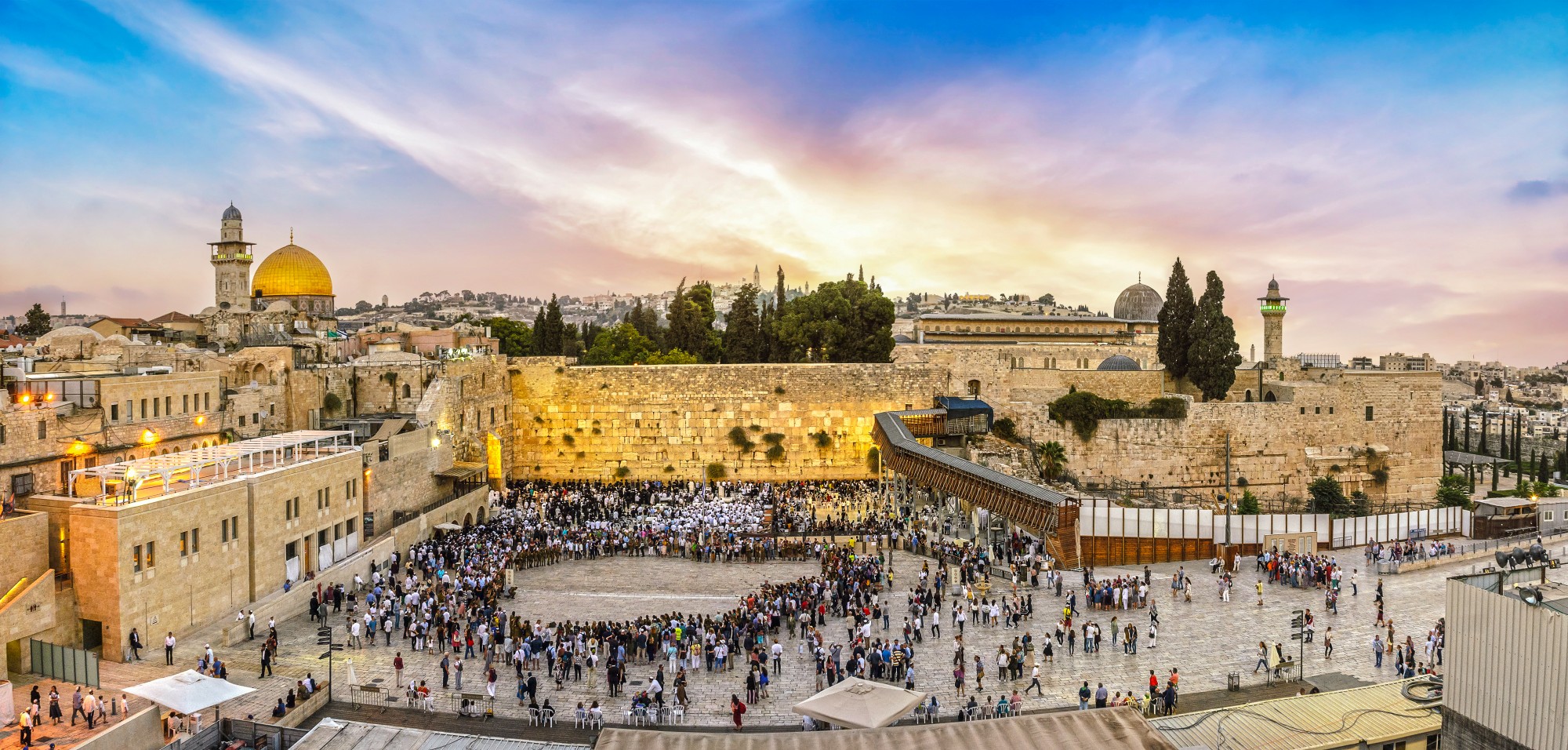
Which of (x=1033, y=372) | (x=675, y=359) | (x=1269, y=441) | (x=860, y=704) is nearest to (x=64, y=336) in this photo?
(x=675, y=359)

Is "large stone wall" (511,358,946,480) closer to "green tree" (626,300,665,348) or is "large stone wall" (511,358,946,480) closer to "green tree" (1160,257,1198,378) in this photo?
"green tree" (1160,257,1198,378)

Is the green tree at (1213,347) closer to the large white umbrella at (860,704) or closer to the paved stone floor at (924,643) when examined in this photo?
the paved stone floor at (924,643)

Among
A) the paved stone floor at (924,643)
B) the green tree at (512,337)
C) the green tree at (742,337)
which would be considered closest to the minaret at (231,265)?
the green tree at (512,337)

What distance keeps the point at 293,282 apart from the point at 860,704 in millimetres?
46870

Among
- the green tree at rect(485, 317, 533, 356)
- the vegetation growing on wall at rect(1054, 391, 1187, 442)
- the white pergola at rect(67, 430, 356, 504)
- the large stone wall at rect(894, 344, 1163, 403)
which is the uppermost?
the green tree at rect(485, 317, 533, 356)

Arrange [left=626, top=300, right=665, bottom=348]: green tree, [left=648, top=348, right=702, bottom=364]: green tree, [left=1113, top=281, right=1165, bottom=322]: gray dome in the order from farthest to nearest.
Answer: [left=626, top=300, right=665, bottom=348]: green tree < [left=1113, top=281, right=1165, bottom=322]: gray dome < [left=648, top=348, right=702, bottom=364]: green tree

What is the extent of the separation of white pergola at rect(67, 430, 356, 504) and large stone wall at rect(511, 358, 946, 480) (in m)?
13.7

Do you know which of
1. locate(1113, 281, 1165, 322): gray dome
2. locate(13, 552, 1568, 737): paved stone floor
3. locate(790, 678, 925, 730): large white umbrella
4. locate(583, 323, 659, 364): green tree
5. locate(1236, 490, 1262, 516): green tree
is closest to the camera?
locate(790, 678, 925, 730): large white umbrella

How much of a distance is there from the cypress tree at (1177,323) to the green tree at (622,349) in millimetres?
23222

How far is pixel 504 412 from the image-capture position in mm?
36969

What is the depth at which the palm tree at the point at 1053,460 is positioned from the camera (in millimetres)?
34688

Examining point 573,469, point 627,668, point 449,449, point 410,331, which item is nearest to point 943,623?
point 627,668

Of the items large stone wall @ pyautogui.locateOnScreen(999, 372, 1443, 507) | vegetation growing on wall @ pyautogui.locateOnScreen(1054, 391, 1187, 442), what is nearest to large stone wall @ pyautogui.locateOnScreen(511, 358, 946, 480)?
vegetation growing on wall @ pyautogui.locateOnScreen(1054, 391, 1187, 442)

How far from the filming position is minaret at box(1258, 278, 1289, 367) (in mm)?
45406
